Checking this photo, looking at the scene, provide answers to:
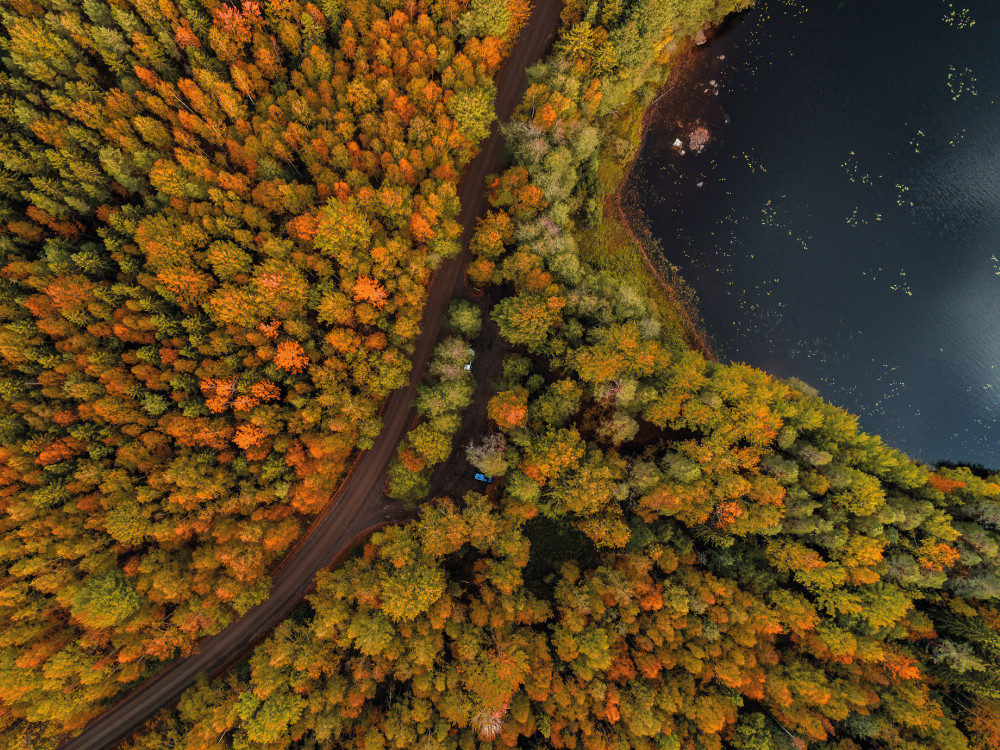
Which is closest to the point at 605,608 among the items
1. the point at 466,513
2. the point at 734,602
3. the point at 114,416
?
the point at 734,602

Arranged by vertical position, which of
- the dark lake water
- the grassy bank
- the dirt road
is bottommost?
the dirt road

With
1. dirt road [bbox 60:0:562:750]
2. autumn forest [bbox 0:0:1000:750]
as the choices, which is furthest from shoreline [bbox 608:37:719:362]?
dirt road [bbox 60:0:562:750]

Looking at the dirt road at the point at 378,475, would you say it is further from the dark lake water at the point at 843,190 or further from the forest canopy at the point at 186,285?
the dark lake water at the point at 843,190

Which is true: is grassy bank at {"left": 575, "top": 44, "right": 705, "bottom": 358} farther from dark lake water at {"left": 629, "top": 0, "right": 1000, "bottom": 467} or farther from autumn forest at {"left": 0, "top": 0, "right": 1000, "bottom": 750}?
autumn forest at {"left": 0, "top": 0, "right": 1000, "bottom": 750}

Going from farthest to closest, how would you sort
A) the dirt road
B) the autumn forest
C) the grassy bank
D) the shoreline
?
the shoreline, the grassy bank, the dirt road, the autumn forest

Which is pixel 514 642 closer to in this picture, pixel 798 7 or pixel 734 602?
pixel 734 602

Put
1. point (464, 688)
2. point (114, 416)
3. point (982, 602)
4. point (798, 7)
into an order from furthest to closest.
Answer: point (798, 7), point (982, 602), point (464, 688), point (114, 416)

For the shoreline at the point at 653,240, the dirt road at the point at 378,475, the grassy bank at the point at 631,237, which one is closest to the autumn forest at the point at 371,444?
the dirt road at the point at 378,475

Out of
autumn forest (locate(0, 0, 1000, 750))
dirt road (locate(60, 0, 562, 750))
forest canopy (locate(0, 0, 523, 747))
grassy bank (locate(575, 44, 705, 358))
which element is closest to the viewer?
forest canopy (locate(0, 0, 523, 747))
